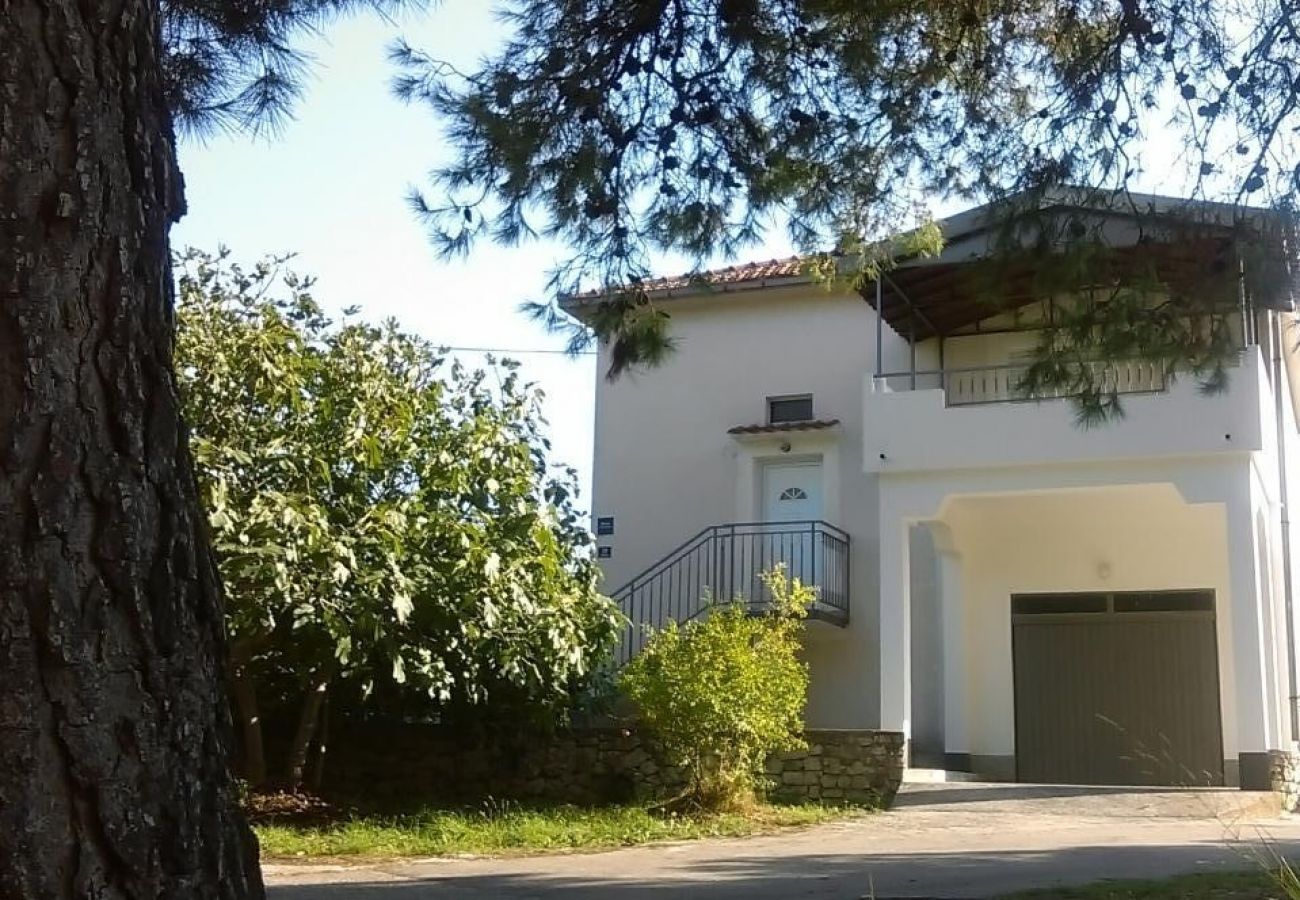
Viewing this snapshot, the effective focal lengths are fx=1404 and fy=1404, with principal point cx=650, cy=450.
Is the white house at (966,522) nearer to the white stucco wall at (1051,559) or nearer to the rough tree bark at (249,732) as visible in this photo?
the white stucco wall at (1051,559)

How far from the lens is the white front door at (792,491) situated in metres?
16.9

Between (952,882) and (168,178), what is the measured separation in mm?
6602

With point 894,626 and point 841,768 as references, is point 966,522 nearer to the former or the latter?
point 894,626

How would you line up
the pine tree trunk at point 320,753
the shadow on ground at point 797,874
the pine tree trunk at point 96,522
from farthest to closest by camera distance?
1. the pine tree trunk at point 320,753
2. the shadow on ground at point 797,874
3. the pine tree trunk at point 96,522

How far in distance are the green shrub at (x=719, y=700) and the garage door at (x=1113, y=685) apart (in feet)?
13.3

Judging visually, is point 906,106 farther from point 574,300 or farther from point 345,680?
point 345,680

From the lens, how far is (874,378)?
15.0 m

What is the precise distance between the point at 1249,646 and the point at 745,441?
628cm

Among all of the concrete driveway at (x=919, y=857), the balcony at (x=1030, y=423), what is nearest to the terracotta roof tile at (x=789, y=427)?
the balcony at (x=1030, y=423)

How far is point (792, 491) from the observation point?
1705cm

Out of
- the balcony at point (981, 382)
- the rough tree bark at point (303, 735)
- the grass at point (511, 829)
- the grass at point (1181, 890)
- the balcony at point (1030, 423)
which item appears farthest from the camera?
the balcony at point (981, 382)

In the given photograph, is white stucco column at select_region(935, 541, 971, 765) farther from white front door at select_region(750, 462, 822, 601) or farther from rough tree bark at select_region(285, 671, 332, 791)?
rough tree bark at select_region(285, 671, 332, 791)

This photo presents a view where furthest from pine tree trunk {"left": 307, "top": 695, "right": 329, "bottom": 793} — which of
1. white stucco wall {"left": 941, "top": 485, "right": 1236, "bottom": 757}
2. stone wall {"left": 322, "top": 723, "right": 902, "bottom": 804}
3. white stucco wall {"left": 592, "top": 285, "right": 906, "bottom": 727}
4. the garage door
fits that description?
the garage door

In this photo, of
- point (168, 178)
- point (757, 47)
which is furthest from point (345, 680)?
point (168, 178)
